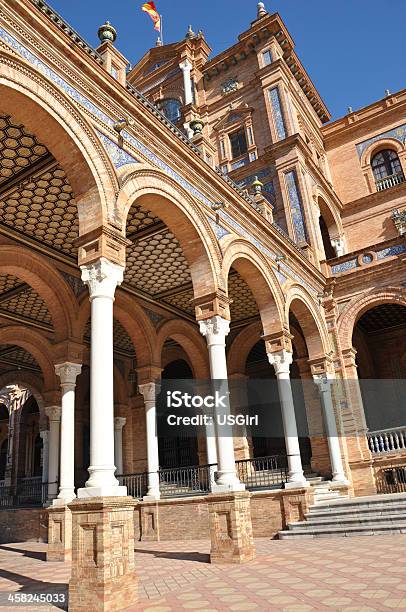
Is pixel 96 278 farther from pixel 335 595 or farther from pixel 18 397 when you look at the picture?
pixel 18 397

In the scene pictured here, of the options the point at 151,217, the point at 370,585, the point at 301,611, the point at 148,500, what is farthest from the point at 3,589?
the point at 151,217

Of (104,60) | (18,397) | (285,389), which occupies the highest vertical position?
(104,60)

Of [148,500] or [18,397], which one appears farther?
[18,397]

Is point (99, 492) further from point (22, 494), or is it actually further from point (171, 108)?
Result: point (171, 108)

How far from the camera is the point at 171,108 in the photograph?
2284 centimetres

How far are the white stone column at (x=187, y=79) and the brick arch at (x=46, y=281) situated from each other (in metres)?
13.6

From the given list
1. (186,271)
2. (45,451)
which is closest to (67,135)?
(186,271)

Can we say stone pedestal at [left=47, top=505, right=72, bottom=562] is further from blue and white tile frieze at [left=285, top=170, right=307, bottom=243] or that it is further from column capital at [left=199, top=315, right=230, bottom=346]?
blue and white tile frieze at [left=285, top=170, right=307, bottom=243]

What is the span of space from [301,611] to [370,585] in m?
1.05

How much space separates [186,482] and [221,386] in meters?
5.63

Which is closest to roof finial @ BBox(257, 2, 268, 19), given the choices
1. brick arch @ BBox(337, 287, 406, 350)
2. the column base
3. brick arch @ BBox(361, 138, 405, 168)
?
brick arch @ BBox(361, 138, 405, 168)

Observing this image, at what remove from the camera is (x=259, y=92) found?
19.7 meters

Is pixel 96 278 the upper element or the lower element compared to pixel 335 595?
upper

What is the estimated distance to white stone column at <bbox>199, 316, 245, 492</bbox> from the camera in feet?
26.6
